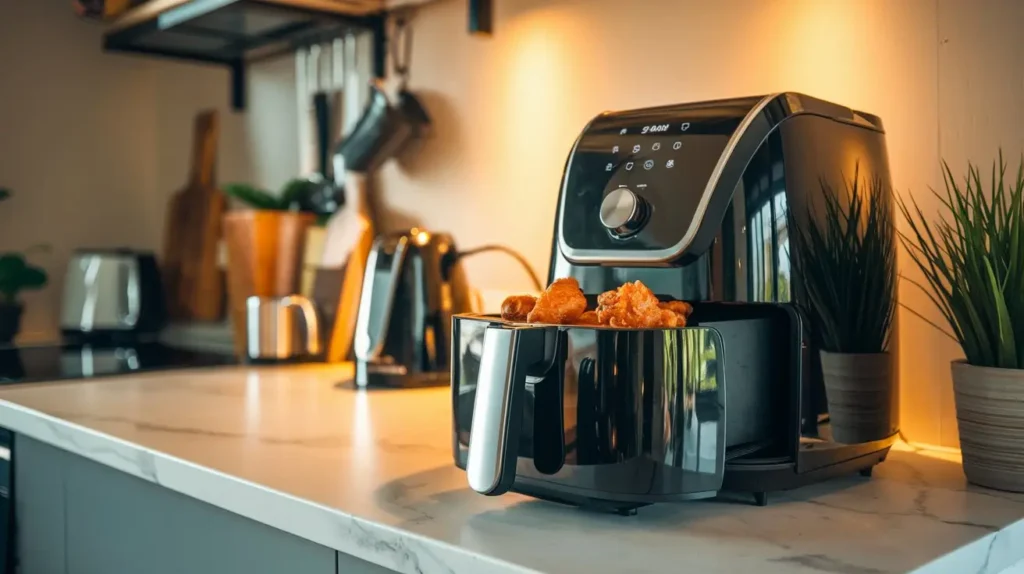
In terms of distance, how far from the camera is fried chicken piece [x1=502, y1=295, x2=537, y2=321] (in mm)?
744

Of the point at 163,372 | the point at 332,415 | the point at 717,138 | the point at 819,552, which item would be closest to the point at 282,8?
the point at 163,372

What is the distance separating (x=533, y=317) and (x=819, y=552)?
257 mm

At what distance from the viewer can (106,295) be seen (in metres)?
2.18

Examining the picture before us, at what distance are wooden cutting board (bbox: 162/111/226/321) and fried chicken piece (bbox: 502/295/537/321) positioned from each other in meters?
1.56

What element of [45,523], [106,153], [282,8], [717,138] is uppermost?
[282,8]

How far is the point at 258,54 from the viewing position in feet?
6.93

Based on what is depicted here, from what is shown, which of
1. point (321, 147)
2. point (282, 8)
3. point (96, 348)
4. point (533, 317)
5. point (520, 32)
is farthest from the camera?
point (96, 348)

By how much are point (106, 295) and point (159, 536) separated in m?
1.40

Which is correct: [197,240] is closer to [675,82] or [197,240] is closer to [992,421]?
[675,82]

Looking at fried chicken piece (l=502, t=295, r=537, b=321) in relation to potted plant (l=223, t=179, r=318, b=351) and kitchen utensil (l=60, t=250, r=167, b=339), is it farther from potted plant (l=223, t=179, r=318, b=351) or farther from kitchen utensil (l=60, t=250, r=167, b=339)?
kitchen utensil (l=60, t=250, r=167, b=339)

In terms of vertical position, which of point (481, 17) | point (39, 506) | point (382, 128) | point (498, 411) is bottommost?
point (39, 506)

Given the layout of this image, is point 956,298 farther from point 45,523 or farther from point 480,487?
point 45,523

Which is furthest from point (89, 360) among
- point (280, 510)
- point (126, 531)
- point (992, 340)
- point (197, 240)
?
point (992, 340)

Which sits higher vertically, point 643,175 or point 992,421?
point 643,175
